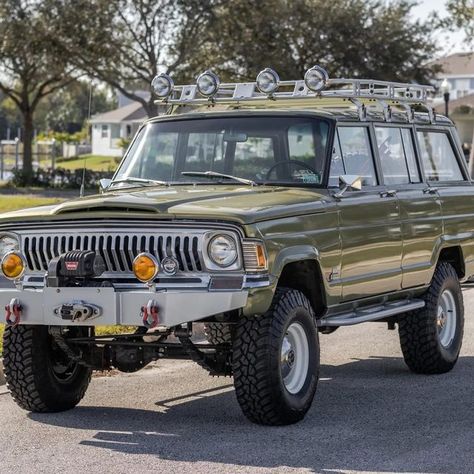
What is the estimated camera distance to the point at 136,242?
300 inches

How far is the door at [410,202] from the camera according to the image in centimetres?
972

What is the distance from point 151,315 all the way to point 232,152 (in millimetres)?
2237

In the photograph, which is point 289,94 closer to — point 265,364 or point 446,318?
point 446,318

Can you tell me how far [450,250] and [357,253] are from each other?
2051mm

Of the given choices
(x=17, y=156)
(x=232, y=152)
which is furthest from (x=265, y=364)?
(x=17, y=156)

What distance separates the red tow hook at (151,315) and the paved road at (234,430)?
0.71 meters

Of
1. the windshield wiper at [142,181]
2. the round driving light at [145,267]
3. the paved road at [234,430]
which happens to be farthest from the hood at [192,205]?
the paved road at [234,430]

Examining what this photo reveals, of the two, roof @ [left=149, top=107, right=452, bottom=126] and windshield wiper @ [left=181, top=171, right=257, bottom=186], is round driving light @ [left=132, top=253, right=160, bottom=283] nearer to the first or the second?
windshield wiper @ [left=181, top=171, right=257, bottom=186]

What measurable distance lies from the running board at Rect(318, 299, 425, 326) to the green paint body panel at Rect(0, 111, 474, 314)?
0.09 meters

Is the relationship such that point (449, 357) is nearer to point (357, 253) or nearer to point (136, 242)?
point (357, 253)

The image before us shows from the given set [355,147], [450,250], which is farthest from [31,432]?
[450,250]

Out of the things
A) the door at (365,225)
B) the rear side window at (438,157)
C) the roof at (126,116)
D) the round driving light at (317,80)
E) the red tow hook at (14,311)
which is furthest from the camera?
the roof at (126,116)

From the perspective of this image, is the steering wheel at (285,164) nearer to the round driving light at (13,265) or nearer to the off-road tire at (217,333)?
the off-road tire at (217,333)

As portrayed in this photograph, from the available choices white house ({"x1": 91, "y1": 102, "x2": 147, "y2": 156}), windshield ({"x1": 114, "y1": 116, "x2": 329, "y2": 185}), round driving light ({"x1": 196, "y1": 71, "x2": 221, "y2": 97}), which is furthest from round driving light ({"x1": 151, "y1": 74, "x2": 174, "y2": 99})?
white house ({"x1": 91, "y1": 102, "x2": 147, "y2": 156})
